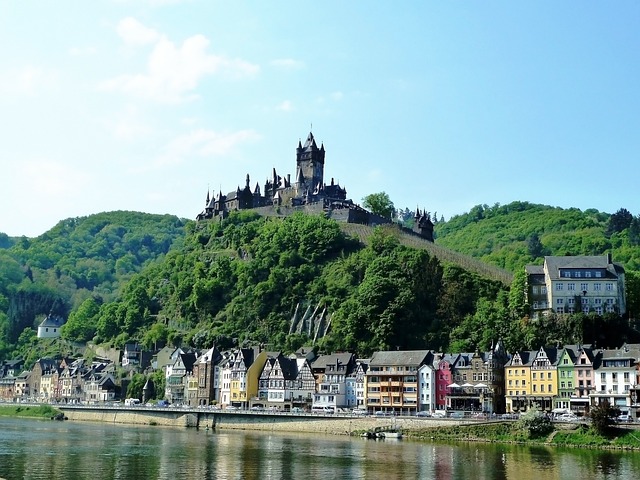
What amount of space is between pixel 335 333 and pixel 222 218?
5467 cm

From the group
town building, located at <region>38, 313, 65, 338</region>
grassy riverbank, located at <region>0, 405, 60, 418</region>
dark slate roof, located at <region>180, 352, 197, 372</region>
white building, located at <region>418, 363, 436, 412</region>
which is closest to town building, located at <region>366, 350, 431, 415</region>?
white building, located at <region>418, 363, 436, 412</region>

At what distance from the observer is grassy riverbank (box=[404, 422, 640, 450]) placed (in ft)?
205

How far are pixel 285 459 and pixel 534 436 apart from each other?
22.2 metres

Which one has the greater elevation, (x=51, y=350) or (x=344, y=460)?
(x=51, y=350)

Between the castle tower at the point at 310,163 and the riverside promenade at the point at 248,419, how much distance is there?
70265 mm

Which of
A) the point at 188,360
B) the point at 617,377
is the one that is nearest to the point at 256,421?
the point at 188,360

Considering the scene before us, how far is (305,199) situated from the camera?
14912 centimetres

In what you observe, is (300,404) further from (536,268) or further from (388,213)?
(388,213)

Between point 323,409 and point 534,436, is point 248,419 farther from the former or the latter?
point 534,436

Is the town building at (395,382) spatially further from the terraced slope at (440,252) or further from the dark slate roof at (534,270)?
the terraced slope at (440,252)

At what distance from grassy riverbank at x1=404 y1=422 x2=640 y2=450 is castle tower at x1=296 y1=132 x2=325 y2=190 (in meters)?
92.6

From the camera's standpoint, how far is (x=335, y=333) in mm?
104438

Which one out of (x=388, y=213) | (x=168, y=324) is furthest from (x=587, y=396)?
(x=388, y=213)

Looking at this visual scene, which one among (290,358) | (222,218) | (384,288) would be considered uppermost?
(222,218)
